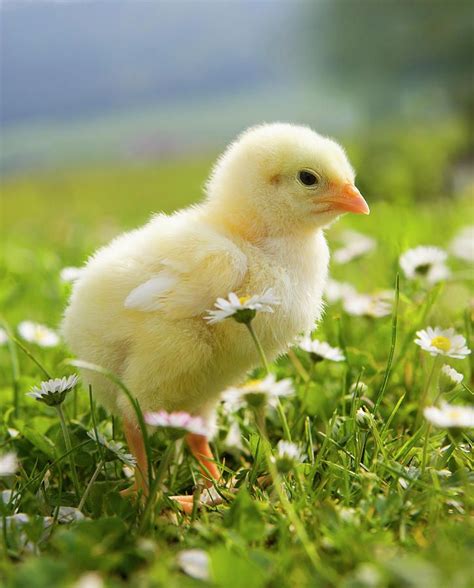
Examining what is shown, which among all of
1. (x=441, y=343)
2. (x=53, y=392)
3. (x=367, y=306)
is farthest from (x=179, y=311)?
(x=367, y=306)

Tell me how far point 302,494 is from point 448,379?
511 mm

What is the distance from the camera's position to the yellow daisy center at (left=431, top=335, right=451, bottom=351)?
74.4 inches

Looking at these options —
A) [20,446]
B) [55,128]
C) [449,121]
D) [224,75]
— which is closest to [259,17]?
[224,75]

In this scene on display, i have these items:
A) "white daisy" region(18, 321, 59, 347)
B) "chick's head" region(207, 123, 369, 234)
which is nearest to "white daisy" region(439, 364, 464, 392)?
"chick's head" region(207, 123, 369, 234)

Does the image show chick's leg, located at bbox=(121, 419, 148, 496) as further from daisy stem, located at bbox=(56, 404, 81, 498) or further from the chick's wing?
the chick's wing

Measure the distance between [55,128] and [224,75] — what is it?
33219 mm

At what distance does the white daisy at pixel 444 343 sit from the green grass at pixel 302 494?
0.13 metres

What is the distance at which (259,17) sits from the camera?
14600cm

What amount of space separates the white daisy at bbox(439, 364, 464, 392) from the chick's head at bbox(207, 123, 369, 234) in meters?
0.51

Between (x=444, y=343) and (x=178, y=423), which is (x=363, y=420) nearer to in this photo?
(x=444, y=343)

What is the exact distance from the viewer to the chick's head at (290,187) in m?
2.04

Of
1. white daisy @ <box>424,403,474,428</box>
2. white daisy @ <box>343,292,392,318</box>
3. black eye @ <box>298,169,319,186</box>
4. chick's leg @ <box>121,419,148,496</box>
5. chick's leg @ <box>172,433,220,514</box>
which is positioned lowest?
chick's leg @ <box>172,433,220,514</box>

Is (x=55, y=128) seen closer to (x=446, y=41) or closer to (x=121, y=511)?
(x=446, y=41)

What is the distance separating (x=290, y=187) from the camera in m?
2.06
